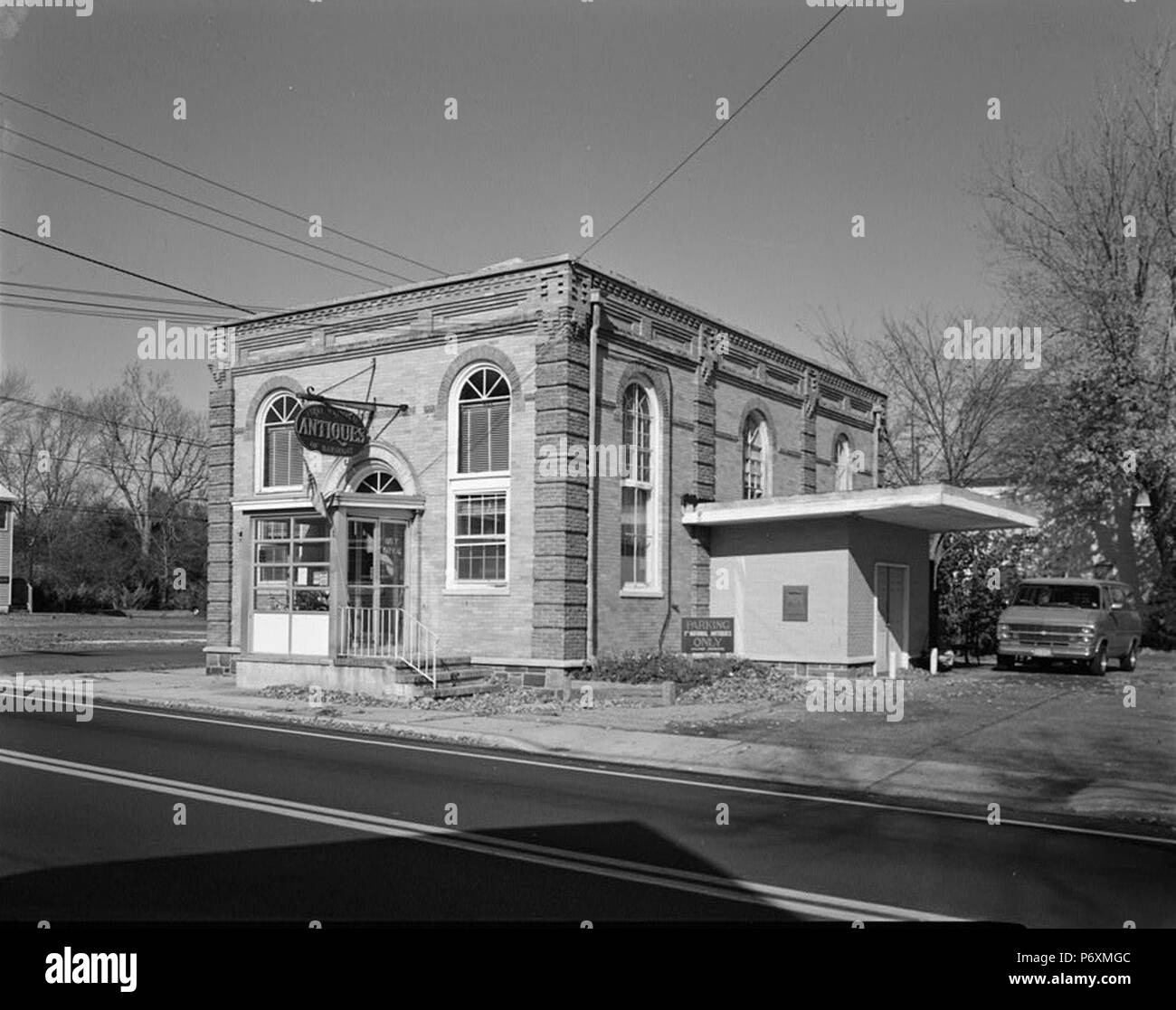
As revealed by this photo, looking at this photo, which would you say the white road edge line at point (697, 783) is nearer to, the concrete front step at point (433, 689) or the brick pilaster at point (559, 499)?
the concrete front step at point (433, 689)

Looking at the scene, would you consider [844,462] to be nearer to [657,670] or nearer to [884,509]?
[884,509]

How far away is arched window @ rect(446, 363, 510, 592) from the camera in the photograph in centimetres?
2034

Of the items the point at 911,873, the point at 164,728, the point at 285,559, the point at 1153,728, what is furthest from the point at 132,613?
the point at 911,873

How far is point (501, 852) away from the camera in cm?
776

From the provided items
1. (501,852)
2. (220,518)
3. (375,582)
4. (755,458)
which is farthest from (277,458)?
(501,852)

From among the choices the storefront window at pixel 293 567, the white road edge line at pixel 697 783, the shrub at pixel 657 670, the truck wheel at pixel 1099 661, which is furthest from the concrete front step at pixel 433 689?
the truck wheel at pixel 1099 661

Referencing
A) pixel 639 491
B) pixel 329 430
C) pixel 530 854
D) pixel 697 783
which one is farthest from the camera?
pixel 639 491

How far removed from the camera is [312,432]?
65.3ft

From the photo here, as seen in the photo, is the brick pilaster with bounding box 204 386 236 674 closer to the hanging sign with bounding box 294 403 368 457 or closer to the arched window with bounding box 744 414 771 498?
the hanging sign with bounding box 294 403 368 457

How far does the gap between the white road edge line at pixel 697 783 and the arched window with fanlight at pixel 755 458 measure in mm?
12800

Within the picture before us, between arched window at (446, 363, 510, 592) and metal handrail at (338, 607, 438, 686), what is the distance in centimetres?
108

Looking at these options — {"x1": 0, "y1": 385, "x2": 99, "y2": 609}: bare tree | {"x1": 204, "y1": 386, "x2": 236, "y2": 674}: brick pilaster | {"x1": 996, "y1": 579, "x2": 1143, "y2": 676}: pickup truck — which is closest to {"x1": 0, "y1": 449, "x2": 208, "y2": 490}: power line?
{"x1": 0, "y1": 385, "x2": 99, "y2": 609}: bare tree

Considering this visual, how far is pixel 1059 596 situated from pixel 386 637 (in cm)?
1413
